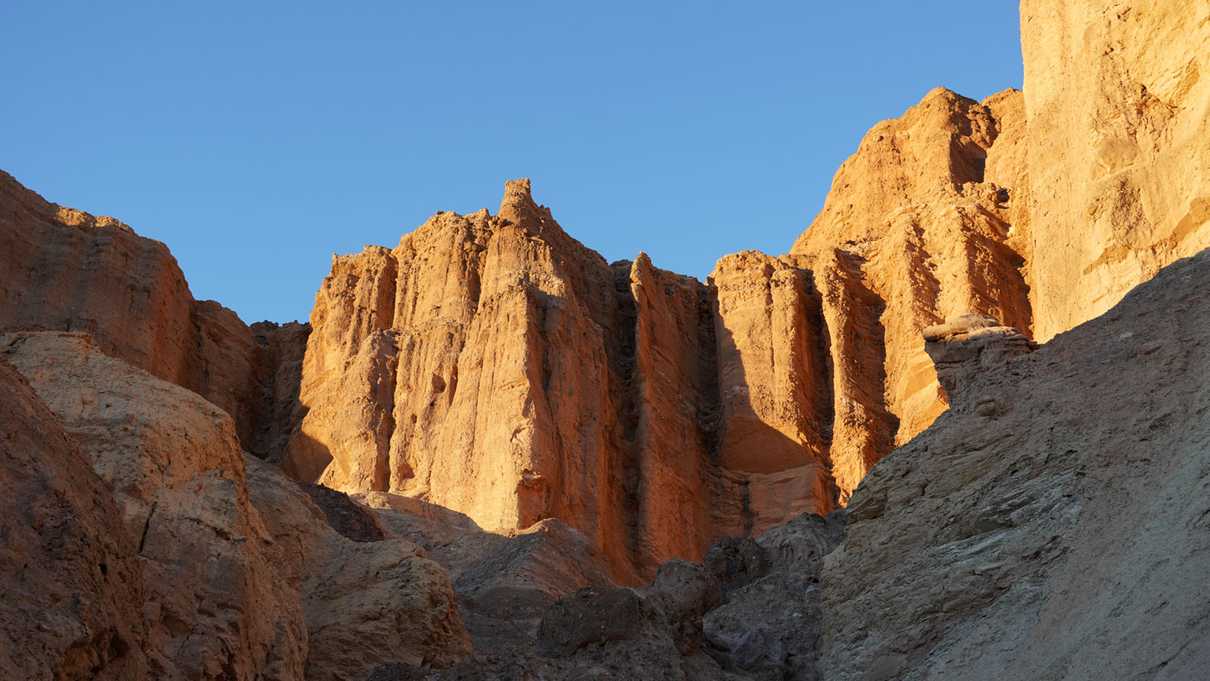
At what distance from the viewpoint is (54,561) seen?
10367 mm

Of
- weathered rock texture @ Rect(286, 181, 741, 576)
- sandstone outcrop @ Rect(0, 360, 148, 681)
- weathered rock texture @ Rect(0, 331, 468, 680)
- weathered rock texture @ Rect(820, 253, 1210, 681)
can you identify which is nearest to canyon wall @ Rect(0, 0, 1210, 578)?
weathered rock texture @ Rect(286, 181, 741, 576)

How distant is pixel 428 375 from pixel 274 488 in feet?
65.6

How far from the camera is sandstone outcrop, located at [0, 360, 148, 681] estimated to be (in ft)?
32.7

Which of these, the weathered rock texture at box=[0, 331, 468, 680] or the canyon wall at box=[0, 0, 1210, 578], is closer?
the weathered rock texture at box=[0, 331, 468, 680]

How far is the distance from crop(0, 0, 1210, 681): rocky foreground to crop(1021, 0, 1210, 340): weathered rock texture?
0.07m

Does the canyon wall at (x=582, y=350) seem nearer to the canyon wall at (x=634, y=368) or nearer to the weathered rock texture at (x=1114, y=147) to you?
the canyon wall at (x=634, y=368)

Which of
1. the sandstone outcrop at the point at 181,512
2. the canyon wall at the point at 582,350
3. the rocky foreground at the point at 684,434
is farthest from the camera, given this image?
the canyon wall at the point at 582,350

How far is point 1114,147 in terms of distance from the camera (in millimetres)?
26844

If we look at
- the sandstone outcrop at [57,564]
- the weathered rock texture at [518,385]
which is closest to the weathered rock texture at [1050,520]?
the sandstone outcrop at [57,564]

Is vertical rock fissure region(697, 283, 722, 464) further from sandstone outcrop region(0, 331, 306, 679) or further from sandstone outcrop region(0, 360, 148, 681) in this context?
sandstone outcrop region(0, 360, 148, 681)

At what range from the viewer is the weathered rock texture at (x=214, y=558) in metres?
14.2

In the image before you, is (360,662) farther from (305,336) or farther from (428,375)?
(305,336)

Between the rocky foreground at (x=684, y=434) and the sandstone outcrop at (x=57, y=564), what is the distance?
25 millimetres

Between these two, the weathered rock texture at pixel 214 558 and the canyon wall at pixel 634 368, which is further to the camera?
the canyon wall at pixel 634 368
